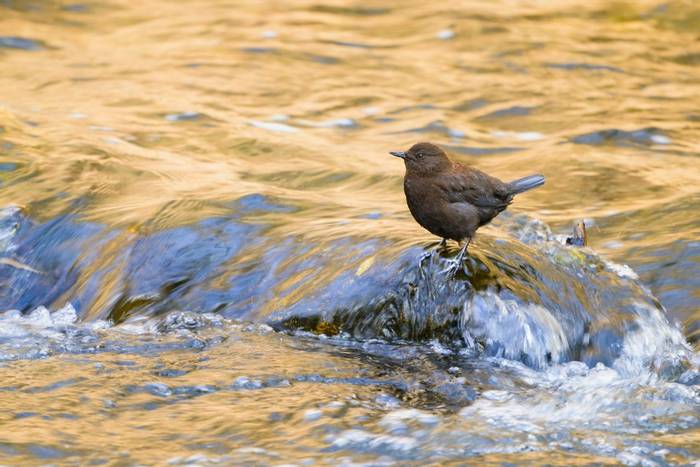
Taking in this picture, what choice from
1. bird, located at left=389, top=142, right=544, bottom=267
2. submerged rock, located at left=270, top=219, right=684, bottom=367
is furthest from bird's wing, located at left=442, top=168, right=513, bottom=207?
submerged rock, located at left=270, top=219, right=684, bottom=367

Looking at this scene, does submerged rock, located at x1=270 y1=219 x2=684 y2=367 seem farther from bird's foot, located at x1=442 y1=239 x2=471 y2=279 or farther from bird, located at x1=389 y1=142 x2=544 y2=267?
bird, located at x1=389 y1=142 x2=544 y2=267

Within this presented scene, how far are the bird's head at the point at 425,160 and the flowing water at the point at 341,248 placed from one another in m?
0.38

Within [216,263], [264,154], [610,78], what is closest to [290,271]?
[216,263]

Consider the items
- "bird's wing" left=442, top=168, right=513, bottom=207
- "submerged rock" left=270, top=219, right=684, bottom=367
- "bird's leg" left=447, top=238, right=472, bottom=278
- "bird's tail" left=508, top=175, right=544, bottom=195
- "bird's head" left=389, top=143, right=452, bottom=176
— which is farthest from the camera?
"bird's tail" left=508, top=175, right=544, bottom=195

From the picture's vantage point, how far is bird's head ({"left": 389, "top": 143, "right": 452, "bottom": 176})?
592 centimetres

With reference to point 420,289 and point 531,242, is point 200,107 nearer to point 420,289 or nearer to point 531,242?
point 531,242

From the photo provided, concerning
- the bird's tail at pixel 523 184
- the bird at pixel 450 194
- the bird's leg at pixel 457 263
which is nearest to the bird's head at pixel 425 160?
the bird at pixel 450 194

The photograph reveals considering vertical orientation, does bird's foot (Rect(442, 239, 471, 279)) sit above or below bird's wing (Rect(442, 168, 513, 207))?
below

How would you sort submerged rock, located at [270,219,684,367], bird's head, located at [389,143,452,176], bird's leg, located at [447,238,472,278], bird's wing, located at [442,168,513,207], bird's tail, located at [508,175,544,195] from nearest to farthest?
submerged rock, located at [270,219,684,367] < bird's leg, located at [447,238,472,278] < bird's wing, located at [442,168,513,207] < bird's head, located at [389,143,452,176] < bird's tail, located at [508,175,544,195]

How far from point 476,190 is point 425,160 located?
298mm

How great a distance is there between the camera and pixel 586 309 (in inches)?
229

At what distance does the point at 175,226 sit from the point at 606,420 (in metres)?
3.07

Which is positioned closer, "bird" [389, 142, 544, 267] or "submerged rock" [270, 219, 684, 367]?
"submerged rock" [270, 219, 684, 367]

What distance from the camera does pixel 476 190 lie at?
5.93 metres
